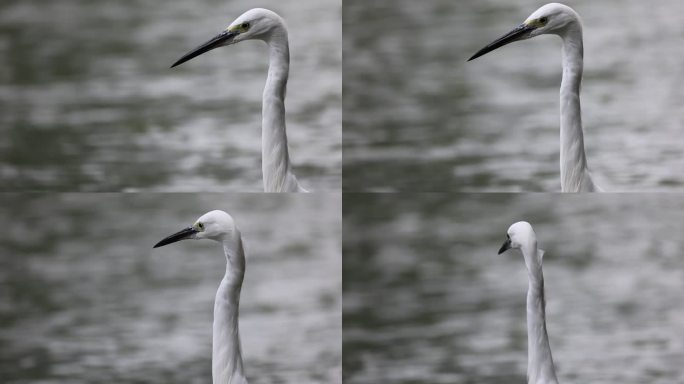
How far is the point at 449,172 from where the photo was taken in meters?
2.39

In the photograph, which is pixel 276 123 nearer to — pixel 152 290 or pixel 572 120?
pixel 152 290

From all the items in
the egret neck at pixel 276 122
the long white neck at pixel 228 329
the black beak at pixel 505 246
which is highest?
the egret neck at pixel 276 122

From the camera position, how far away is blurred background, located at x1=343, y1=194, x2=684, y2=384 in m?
2.34

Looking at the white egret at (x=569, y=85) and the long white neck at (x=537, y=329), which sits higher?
the white egret at (x=569, y=85)

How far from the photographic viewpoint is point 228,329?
228 cm

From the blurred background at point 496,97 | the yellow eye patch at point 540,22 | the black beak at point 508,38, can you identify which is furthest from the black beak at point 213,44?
the yellow eye patch at point 540,22

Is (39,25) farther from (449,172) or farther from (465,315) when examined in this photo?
(465,315)

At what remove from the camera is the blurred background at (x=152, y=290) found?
7.86 ft

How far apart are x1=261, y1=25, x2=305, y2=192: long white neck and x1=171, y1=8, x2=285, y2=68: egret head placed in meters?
0.01

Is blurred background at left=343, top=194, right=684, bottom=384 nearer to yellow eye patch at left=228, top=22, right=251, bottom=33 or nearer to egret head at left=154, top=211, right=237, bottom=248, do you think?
egret head at left=154, top=211, right=237, bottom=248

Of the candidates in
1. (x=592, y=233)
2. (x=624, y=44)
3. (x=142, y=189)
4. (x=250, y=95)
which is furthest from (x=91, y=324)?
(x=624, y=44)

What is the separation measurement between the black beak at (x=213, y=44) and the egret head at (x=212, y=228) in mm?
387

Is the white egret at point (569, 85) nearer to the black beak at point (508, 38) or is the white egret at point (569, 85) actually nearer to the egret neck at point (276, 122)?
the black beak at point (508, 38)

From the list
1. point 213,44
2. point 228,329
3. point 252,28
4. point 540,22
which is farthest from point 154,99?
point 540,22
